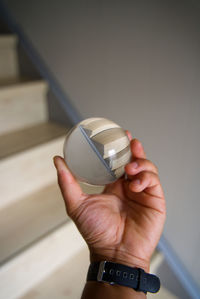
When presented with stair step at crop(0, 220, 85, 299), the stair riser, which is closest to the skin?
stair step at crop(0, 220, 85, 299)

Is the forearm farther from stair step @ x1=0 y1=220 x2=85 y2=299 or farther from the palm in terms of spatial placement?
stair step @ x1=0 y1=220 x2=85 y2=299

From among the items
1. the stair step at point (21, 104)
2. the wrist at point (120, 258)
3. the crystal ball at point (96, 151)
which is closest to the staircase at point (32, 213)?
the stair step at point (21, 104)

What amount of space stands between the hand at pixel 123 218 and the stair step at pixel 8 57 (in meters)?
1.03

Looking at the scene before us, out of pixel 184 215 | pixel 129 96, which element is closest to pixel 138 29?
pixel 129 96

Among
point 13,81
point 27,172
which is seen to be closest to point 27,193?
point 27,172

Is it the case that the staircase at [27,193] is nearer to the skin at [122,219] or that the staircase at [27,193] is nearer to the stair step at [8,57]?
the stair step at [8,57]

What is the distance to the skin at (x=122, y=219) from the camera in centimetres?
59

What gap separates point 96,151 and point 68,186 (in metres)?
0.12

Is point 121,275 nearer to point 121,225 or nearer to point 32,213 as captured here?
point 121,225

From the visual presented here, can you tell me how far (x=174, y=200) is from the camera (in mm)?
1160

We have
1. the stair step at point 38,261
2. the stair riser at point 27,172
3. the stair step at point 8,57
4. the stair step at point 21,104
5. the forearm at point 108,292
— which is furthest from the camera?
the stair step at point 8,57

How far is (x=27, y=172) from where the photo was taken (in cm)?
110

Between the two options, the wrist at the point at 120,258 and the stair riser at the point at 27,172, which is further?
the stair riser at the point at 27,172

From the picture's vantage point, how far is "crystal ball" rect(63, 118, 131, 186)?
21.6 inches
